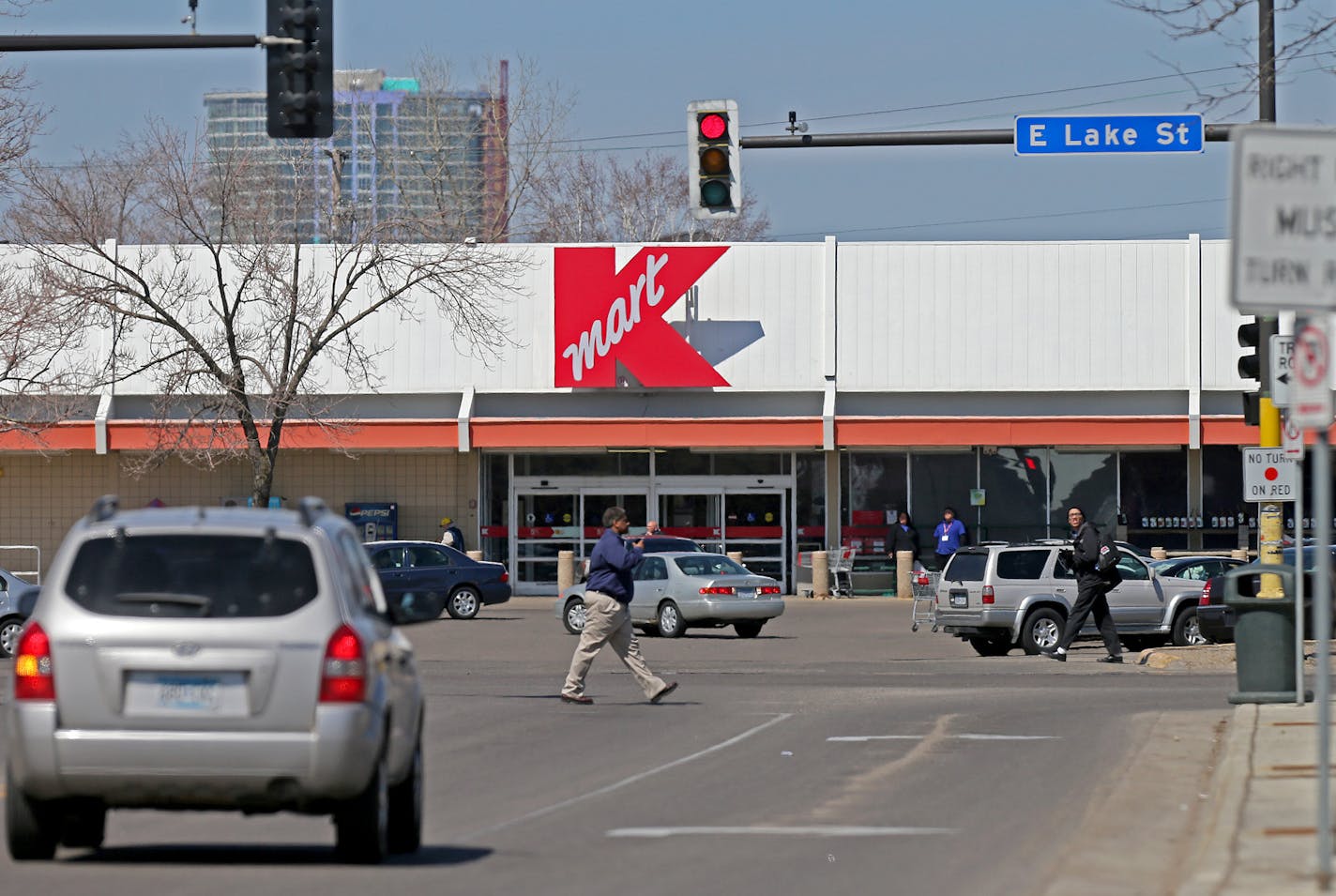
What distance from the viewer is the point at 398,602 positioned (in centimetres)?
Answer: 1061

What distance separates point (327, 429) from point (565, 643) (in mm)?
13481

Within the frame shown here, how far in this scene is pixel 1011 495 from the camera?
147ft

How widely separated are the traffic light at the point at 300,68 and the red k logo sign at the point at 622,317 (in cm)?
2634

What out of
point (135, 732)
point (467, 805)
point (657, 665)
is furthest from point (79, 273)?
point (135, 732)

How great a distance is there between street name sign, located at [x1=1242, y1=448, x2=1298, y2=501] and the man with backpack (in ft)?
9.63

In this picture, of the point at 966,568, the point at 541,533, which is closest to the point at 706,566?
the point at 966,568

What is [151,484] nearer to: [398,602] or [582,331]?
[582,331]

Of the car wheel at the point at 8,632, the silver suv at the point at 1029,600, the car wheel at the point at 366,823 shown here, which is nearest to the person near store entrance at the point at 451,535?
the car wheel at the point at 8,632

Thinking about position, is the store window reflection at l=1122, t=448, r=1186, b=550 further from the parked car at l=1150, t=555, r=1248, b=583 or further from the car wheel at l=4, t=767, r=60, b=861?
the car wheel at l=4, t=767, r=60, b=861

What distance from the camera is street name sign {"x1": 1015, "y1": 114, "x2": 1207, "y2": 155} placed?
18.5 m

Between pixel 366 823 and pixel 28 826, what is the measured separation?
154 centimetres

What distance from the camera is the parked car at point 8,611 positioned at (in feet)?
95.0

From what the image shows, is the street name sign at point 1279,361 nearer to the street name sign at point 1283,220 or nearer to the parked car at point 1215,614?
the street name sign at point 1283,220

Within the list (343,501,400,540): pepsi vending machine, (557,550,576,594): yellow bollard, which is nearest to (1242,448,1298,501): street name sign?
(557,550,576,594): yellow bollard
